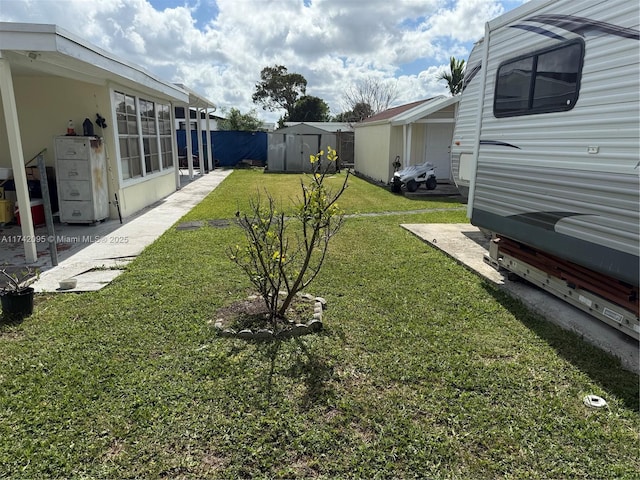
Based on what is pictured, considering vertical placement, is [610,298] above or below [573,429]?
above

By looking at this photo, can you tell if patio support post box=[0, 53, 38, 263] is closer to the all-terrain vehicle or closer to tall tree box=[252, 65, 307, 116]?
the all-terrain vehicle

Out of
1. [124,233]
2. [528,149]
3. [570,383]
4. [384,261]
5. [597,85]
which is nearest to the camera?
[570,383]

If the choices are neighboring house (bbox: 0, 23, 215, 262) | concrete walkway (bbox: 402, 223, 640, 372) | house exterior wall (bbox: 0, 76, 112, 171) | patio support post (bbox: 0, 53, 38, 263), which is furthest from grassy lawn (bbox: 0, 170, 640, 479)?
house exterior wall (bbox: 0, 76, 112, 171)

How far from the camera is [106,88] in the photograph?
753 cm

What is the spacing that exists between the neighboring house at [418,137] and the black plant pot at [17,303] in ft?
37.8

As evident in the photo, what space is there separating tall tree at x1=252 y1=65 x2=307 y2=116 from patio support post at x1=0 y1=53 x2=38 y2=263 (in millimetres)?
41683

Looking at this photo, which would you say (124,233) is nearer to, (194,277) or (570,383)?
(194,277)

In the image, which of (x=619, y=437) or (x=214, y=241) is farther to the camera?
(x=214, y=241)

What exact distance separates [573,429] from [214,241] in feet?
17.8

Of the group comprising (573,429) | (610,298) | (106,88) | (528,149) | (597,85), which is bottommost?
(573,429)

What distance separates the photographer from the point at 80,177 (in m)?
7.34

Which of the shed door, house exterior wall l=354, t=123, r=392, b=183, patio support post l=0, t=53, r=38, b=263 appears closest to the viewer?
patio support post l=0, t=53, r=38, b=263

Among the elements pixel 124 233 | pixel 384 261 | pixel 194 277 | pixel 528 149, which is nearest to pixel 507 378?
pixel 528 149

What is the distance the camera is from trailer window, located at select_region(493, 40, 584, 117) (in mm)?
3598
